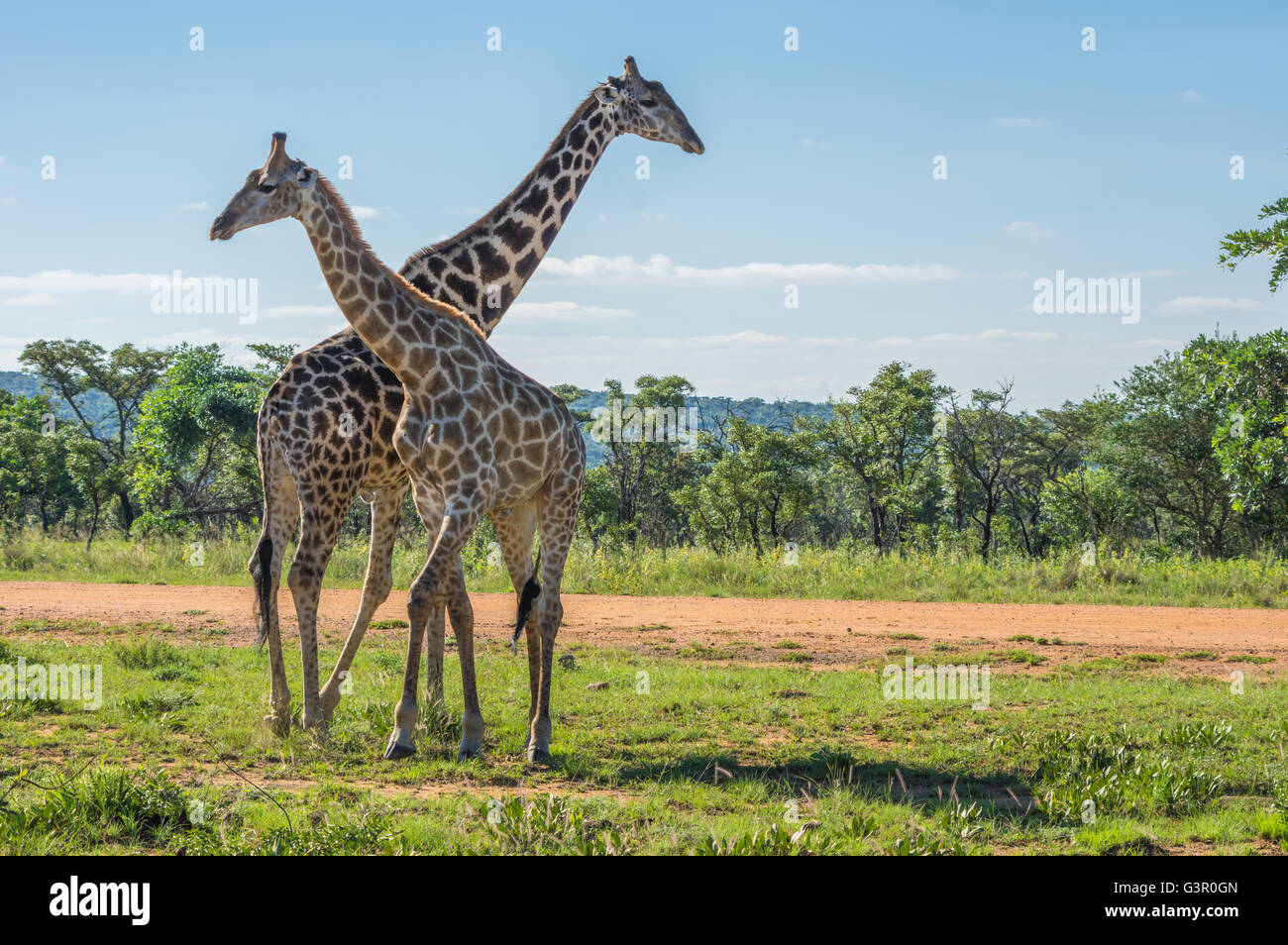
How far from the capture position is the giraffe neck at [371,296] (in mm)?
7465

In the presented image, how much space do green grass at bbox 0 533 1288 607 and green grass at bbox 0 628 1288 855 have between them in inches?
273

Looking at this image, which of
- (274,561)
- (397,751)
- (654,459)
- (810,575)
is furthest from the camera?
(654,459)

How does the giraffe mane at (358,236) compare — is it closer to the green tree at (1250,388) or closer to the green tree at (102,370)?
the green tree at (1250,388)

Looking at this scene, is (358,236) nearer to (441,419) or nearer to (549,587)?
(441,419)

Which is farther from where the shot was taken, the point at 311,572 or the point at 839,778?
the point at 311,572

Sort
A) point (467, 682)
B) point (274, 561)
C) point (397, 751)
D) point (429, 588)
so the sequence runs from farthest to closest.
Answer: point (274, 561) → point (467, 682) → point (397, 751) → point (429, 588)

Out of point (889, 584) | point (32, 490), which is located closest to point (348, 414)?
point (889, 584)

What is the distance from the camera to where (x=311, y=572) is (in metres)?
7.98

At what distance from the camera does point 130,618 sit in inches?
565

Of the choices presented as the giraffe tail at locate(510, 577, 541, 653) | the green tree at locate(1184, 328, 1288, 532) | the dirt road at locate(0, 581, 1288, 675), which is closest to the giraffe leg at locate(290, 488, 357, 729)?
the giraffe tail at locate(510, 577, 541, 653)

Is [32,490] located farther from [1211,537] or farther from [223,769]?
[1211,537]

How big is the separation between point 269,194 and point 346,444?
6.38ft

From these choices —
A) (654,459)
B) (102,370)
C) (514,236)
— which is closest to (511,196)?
(514,236)
